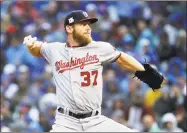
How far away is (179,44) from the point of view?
14875 mm

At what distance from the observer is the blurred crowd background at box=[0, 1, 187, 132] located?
12734 millimetres

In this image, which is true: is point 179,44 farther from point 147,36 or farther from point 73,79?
point 73,79

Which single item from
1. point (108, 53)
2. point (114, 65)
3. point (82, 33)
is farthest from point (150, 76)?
point (114, 65)

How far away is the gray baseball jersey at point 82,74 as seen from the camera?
23.7 feet

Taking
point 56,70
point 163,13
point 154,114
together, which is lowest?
point 154,114

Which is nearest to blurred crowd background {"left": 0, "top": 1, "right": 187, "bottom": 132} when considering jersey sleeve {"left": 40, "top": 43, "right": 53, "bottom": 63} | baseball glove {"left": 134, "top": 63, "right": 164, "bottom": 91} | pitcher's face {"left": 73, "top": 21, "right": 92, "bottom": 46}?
baseball glove {"left": 134, "top": 63, "right": 164, "bottom": 91}

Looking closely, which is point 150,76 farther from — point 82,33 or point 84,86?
point 82,33

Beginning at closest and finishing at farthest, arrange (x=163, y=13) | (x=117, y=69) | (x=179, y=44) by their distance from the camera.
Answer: (x=117, y=69) < (x=179, y=44) < (x=163, y=13)

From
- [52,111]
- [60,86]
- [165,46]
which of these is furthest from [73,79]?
[165,46]

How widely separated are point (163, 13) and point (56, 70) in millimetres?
8767

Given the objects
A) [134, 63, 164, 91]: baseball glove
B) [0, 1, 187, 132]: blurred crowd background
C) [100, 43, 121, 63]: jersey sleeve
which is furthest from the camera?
[0, 1, 187, 132]: blurred crowd background

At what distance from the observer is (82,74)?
23.9 ft

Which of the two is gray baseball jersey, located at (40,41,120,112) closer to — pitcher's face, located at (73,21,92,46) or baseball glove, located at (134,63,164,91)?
pitcher's face, located at (73,21,92,46)

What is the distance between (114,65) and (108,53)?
6.81 m
